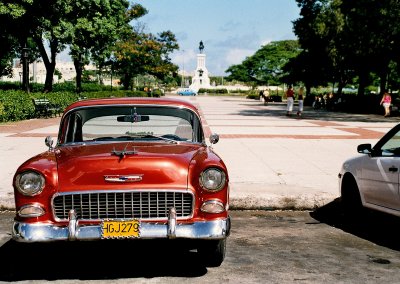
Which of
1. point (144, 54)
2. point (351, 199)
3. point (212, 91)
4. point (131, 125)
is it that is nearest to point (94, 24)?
point (144, 54)

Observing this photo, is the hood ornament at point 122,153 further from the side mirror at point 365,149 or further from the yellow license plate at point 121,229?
the side mirror at point 365,149

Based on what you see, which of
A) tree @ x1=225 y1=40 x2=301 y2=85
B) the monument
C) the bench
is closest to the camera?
the bench

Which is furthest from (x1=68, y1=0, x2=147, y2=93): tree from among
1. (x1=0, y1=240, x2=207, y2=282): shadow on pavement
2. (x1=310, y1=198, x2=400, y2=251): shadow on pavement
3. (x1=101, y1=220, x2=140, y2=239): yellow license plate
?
(x1=101, y1=220, x2=140, y2=239): yellow license plate

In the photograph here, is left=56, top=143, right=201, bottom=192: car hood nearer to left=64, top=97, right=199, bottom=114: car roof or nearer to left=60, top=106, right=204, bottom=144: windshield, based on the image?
left=60, top=106, right=204, bottom=144: windshield

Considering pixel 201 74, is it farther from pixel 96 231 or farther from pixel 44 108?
pixel 96 231

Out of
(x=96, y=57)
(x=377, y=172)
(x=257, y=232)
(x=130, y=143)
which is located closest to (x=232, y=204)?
(x=257, y=232)

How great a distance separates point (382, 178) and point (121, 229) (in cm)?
329

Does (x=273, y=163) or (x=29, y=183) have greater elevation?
(x=29, y=183)

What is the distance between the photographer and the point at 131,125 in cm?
571

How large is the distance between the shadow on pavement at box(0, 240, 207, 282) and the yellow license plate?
0.11m

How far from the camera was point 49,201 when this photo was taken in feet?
14.7

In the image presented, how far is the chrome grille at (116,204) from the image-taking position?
14.7 ft

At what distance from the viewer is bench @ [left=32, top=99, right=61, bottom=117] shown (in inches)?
1023

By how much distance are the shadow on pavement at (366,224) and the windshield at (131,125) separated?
2.36 metres
